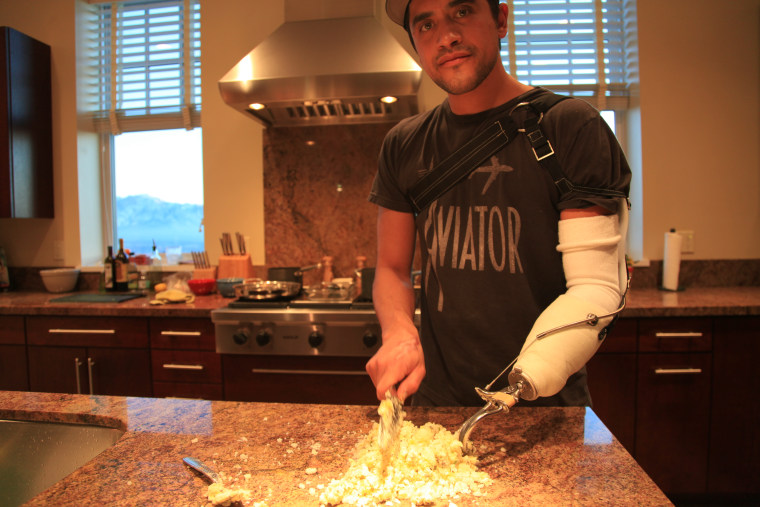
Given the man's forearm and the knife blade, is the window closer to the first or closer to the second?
the man's forearm

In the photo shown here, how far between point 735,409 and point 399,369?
1.90 meters

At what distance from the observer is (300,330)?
82.0 inches

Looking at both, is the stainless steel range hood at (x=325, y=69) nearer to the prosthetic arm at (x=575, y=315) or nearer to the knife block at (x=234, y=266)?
the knife block at (x=234, y=266)

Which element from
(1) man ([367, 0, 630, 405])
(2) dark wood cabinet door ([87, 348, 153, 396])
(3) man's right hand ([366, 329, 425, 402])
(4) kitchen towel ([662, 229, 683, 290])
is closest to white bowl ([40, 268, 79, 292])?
(2) dark wood cabinet door ([87, 348, 153, 396])

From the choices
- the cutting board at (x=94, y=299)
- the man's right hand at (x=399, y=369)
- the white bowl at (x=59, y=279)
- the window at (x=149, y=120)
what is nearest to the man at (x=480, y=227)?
the man's right hand at (x=399, y=369)

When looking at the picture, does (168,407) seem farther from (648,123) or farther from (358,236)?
(648,123)

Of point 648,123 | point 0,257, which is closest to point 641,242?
point 648,123

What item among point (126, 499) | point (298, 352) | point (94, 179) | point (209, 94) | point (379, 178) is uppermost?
point (209, 94)

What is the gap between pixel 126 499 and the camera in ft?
2.16

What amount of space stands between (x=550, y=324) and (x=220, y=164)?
2480 mm

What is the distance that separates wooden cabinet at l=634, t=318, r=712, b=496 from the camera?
1.99 metres

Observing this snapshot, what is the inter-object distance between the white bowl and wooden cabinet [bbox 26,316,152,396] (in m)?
0.60

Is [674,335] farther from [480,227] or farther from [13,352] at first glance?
[13,352]

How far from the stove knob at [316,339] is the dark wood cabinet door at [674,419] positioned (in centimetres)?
132
